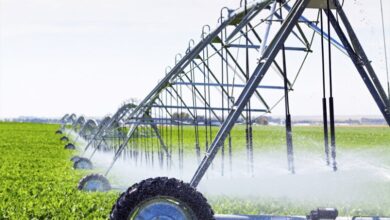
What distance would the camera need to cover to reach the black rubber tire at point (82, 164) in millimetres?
15375

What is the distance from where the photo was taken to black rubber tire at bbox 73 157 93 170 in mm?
15375

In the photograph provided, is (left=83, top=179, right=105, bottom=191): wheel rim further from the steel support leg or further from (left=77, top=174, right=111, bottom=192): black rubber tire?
the steel support leg

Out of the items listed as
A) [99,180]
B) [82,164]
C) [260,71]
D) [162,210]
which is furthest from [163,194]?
[82,164]

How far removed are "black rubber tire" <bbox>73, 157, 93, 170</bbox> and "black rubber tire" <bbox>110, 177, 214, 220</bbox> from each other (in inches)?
410

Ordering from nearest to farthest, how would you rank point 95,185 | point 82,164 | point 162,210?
point 162,210 → point 95,185 → point 82,164

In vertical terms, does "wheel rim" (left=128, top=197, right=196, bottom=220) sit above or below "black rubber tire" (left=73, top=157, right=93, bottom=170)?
above

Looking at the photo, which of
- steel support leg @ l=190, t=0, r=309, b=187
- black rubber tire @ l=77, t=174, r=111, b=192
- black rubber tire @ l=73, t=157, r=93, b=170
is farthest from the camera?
black rubber tire @ l=73, t=157, r=93, b=170

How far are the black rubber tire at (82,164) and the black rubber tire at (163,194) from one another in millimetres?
10405

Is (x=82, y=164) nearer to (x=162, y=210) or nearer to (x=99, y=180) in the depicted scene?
(x=99, y=180)

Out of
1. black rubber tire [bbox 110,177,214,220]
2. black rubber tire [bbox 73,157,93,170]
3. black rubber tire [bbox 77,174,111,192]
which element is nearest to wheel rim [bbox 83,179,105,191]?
Result: black rubber tire [bbox 77,174,111,192]

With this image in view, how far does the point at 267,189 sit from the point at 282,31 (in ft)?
12.6

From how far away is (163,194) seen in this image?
506 centimetres

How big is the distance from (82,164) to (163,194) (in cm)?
1072

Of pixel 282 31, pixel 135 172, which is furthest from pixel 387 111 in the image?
pixel 135 172
